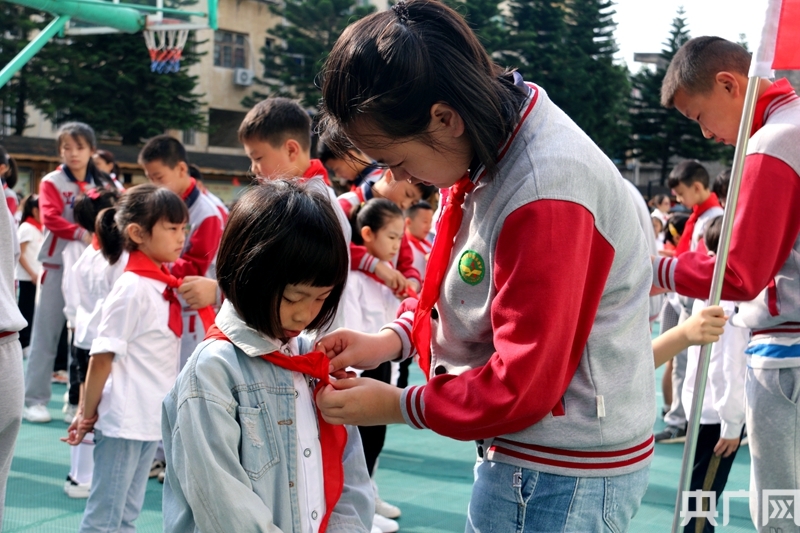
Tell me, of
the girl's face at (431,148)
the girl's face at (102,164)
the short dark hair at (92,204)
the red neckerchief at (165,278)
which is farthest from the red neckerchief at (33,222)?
the girl's face at (431,148)

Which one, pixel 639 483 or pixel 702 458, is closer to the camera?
pixel 639 483

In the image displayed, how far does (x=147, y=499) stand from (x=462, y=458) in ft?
5.80

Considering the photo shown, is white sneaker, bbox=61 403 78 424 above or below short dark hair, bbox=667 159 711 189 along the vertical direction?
below

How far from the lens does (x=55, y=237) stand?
5.69 meters

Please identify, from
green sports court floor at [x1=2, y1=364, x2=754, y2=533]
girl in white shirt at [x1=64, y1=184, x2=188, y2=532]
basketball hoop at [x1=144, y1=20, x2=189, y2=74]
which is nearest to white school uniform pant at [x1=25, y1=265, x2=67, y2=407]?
A: green sports court floor at [x1=2, y1=364, x2=754, y2=533]

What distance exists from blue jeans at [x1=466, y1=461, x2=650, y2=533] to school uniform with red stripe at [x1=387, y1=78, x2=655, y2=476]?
0.02 metres

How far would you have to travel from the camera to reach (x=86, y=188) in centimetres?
569

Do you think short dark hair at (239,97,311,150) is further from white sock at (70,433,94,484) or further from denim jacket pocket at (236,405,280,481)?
denim jacket pocket at (236,405,280,481)

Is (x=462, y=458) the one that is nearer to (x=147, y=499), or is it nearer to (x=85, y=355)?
(x=147, y=499)

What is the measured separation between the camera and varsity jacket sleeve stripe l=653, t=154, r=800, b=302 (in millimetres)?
2250

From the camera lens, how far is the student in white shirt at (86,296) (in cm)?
400

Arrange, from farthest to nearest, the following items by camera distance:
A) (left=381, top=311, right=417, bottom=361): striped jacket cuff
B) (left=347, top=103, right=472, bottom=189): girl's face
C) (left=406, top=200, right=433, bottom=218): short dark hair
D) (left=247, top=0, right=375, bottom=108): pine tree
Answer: (left=247, top=0, right=375, bottom=108): pine tree < (left=406, top=200, right=433, bottom=218): short dark hair < (left=381, top=311, right=417, bottom=361): striped jacket cuff < (left=347, top=103, right=472, bottom=189): girl's face

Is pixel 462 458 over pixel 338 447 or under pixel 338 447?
under

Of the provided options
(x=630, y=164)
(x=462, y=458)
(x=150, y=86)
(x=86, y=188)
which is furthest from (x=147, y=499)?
(x=630, y=164)
